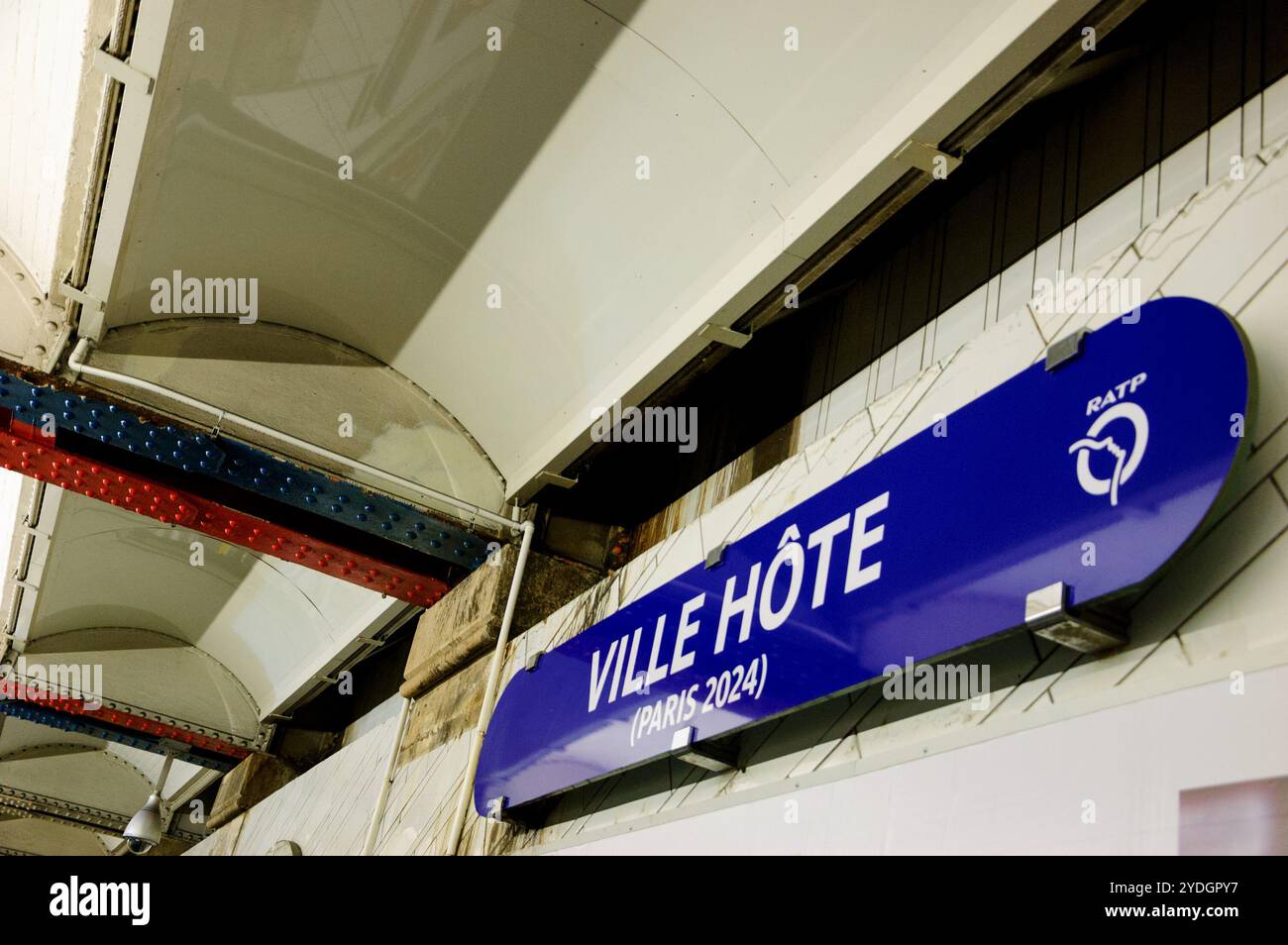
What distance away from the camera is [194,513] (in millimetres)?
4973

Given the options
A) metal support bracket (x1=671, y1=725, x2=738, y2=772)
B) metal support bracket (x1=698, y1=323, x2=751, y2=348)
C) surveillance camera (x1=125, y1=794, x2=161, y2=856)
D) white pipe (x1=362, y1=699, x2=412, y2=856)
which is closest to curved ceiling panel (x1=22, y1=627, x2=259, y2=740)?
surveillance camera (x1=125, y1=794, x2=161, y2=856)

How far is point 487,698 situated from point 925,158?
9.05 feet

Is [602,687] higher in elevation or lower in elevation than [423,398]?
lower

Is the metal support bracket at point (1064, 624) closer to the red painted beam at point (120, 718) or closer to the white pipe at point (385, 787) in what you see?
the white pipe at point (385, 787)

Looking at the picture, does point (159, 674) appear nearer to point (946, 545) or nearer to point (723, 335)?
point (723, 335)

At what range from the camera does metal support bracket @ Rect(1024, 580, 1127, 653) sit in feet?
6.43

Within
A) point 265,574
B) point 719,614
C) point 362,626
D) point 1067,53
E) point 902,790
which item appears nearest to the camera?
point 902,790

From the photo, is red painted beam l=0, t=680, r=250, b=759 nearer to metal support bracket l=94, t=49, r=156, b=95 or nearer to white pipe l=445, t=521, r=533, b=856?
white pipe l=445, t=521, r=533, b=856

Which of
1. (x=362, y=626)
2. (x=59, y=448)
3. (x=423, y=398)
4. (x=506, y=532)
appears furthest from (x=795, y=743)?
(x=362, y=626)

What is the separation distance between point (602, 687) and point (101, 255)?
8.23 feet

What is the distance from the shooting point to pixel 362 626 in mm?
6887

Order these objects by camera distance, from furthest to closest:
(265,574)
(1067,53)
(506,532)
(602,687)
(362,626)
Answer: (265,574) → (362,626) → (506,532) → (602,687) → (1067,53)

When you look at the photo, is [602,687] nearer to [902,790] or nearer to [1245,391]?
[902,790]

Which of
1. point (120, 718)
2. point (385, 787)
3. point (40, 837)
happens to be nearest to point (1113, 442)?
point (385, 787)
